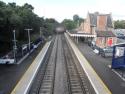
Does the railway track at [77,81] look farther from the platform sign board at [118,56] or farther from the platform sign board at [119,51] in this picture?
the platform sign board at [119,51]

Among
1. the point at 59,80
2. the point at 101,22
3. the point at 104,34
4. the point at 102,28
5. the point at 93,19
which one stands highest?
the point at 93,19

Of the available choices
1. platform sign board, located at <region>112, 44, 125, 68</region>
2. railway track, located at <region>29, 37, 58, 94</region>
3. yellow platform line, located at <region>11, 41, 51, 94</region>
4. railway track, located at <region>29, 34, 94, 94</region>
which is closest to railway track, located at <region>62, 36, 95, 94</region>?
railway track, located at <region>29, 34, 94, 94</region>

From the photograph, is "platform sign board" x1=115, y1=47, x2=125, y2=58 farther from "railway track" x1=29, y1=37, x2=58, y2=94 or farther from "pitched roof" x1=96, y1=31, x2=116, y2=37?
"pitched roof" x1=96, y1=31, x2=116, y2=37

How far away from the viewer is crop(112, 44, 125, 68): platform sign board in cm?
3261

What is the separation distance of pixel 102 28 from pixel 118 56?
43492 millimetres

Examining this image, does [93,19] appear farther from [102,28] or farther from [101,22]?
[102,28]

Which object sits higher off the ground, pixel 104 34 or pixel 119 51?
pixel 104 34

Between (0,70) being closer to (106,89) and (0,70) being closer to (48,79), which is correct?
(48,79)

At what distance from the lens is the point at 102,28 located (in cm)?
7800

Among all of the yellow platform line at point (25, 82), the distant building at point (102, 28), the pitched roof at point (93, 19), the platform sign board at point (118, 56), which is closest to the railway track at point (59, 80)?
the yellow platform line at point (25, 82)

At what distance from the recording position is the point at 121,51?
35094 millimetres

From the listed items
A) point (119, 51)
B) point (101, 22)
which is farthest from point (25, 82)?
point (101, 22)

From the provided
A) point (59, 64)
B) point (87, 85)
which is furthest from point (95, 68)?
point (87, 85)

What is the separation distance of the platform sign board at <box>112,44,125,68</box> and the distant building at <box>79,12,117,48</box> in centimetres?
3166
